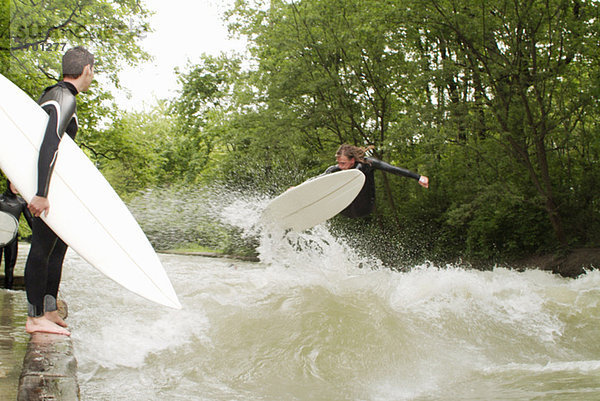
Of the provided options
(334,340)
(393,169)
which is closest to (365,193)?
(393,169)

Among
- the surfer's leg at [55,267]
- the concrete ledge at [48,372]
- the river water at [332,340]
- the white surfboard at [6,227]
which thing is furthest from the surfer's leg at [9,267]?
the concrete ledge at [48,372]

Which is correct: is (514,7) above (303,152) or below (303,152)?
above

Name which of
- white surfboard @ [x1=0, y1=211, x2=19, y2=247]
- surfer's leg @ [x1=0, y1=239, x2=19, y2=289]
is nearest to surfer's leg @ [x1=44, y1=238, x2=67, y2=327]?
white surfboard @ [x1=0, y1=211, x2=19, y2=247]

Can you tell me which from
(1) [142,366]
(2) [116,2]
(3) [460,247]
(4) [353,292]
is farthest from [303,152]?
(1) [142,366]

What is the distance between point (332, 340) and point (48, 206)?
232cm

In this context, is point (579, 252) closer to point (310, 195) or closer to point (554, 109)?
point (554, 109)

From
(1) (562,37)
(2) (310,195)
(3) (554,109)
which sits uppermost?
(1) (562,37)

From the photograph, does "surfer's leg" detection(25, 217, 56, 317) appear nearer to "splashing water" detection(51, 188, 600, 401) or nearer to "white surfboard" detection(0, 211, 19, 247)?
"splashing water" detection(51, 188, 600, 401)

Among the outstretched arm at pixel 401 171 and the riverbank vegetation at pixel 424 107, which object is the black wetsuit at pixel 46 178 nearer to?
the outstretched arm at pixel 401 171

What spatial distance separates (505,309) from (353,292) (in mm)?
1601

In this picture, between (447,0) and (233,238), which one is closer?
(447,0)

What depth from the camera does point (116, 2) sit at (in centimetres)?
1509

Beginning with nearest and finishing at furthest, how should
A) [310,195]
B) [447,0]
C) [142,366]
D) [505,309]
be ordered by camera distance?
[142,366] → [505,309] → [310,195] → [447,0]

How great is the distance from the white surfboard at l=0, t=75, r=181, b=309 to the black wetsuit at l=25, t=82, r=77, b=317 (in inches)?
3.5
